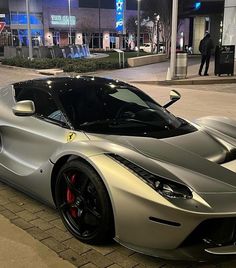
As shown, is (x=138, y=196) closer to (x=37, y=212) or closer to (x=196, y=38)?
(x=37, y=212)

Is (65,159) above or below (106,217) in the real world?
above

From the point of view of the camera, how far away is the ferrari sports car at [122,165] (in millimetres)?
2771

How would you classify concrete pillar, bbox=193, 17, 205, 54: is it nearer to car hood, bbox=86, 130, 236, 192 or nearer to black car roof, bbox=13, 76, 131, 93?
black car roof, bbox=13, 76, 131, 93

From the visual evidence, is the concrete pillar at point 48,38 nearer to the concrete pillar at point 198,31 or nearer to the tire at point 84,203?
the concrete pillar at point 198,31

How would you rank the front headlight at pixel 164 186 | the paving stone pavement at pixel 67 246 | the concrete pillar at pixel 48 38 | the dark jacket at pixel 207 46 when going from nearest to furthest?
the front headlight at pixel 164 186 → the paving stone pavement at pixel 67 246 → the dark jacket at pixel 207 46 → the concrete pillar at pixel 48 38

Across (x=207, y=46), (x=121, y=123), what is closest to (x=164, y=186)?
(x=121, y=123)

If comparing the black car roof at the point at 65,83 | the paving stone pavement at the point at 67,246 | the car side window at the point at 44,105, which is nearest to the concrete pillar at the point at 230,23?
the black car roof at the point at 65,83

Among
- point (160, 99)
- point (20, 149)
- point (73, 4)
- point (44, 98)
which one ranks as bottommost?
point (160, 99)

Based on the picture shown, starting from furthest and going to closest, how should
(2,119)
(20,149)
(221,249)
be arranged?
(2,119) < (20,149) < (221,249)

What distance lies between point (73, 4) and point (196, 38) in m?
41.0

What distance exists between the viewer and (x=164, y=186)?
9.38ft

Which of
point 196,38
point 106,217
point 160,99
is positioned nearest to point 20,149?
point 106,217

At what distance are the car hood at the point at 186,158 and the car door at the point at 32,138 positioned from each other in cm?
59

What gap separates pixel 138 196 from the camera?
2816 mm
